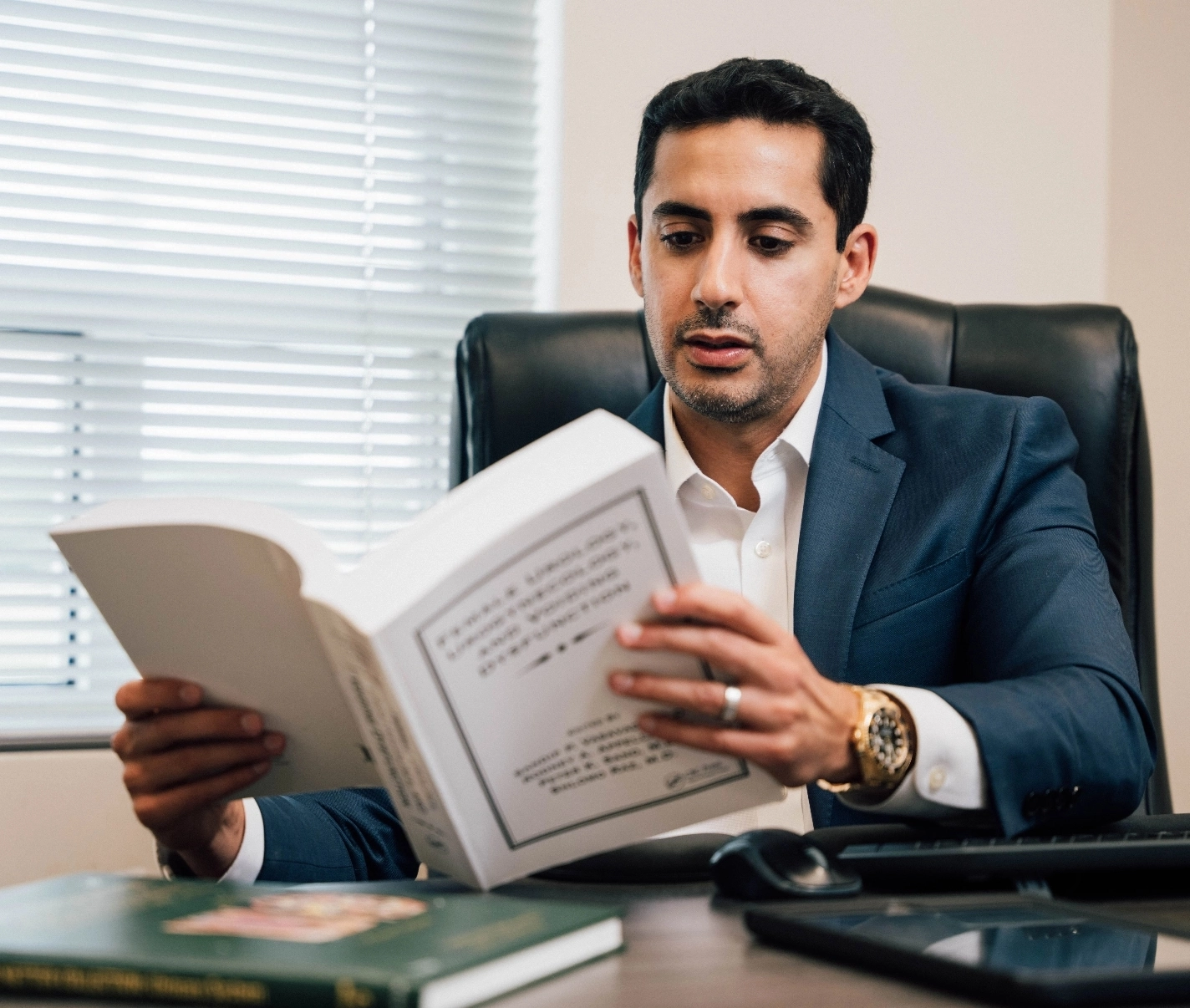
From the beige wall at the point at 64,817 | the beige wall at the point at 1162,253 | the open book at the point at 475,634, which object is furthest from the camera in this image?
the beige wall at the point at 1162,253

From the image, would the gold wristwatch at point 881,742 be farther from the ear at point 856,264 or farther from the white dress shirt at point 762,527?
the ear at point 856,264

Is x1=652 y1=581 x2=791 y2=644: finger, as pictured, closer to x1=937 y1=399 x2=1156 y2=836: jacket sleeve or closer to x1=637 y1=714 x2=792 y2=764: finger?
x1=637 y1=714 x2=792 y2=764: finger

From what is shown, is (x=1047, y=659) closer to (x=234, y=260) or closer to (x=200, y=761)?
(x=200, y=761)

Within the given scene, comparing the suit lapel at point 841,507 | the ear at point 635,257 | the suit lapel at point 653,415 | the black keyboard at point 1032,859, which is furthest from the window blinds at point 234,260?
the black keyboard at point 1032,859

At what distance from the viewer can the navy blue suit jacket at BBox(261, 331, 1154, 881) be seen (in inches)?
37.7

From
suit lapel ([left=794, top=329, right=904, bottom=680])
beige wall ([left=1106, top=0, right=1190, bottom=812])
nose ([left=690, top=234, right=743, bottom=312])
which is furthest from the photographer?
beige wall ([left=1106, top=0, right=1190, bottom=812])

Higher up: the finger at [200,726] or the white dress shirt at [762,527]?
the white dress shirt at [762,527]

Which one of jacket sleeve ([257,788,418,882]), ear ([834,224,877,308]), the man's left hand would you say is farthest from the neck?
the man's left hand

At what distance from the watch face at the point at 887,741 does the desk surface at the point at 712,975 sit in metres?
0.13

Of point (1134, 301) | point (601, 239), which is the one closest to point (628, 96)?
point (601, 239)

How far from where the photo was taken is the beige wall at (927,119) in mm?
2033

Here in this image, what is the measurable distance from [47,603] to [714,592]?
5.01 feet

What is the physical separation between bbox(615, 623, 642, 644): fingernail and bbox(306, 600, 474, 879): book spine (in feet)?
0.41

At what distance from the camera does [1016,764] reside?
2.81 feet
